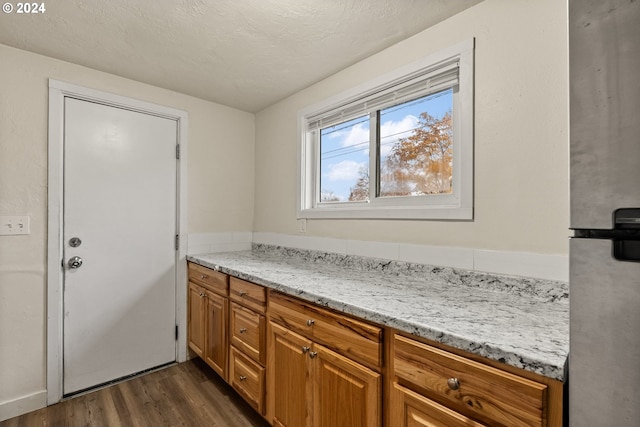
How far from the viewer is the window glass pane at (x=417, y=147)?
63.8 inches

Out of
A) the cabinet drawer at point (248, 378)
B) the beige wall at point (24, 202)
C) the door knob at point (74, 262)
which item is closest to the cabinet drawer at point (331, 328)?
the cabinet drawer at point (248, 378)

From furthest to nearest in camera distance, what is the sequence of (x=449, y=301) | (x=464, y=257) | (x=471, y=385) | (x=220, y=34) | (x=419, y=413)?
1. (x=220, y=34)
2. (x=464, y=257)
3. (x=449, y=301)
4. (x=419, y=413)
5. (x=471, y=385)

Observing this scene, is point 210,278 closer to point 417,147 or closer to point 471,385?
point 417,147

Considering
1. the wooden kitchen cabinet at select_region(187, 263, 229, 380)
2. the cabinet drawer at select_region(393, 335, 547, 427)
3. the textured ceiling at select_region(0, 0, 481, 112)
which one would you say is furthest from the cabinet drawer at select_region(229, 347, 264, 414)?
the textured ceiling at select_region(0, 0, 481, 112)

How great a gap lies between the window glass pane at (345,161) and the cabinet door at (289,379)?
102 cm

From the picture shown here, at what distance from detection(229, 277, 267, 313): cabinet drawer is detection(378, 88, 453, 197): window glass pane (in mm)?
944

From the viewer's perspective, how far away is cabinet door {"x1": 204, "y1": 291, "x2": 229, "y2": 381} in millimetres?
1964

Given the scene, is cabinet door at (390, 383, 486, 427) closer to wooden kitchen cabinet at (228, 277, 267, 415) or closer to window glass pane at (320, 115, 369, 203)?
wooden kitchen cabinet at (228, 277, 267, 415)

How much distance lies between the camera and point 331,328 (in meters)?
1.24

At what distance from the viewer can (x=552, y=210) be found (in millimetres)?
1194

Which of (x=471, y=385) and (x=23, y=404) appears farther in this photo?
(x=23, y=404)

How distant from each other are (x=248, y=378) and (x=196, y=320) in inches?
31.6

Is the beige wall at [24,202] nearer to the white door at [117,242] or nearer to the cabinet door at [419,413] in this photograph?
the white door at [117,242]

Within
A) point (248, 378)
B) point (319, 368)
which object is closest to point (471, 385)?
point (319, 368)
